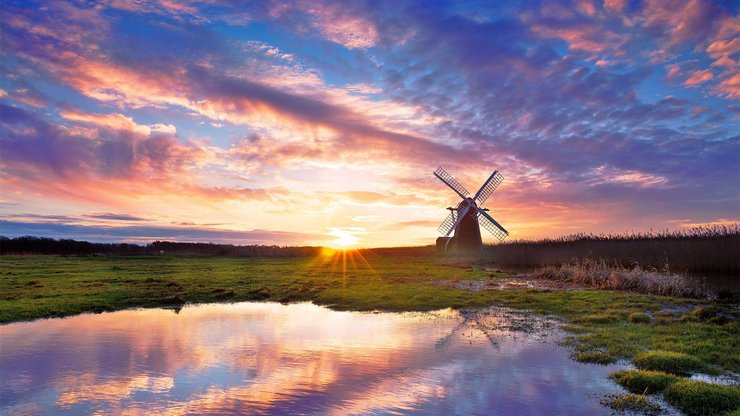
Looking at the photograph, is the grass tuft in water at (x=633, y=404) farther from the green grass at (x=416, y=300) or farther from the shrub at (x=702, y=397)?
the green grass at (x=416, y=300)

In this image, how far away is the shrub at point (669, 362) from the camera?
10.9 meters

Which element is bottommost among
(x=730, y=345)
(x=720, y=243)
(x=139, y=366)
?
(x=139, y=366)

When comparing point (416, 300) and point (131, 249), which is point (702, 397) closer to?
point (416, 300)

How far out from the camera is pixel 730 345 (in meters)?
12.8

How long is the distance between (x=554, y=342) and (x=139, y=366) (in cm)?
1252

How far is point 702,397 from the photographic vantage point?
28.8 feet

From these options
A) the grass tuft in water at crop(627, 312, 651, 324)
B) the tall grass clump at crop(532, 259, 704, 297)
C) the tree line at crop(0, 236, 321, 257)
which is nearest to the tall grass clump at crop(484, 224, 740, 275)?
the tall grass clump at crop(532, 259, 704, 297)

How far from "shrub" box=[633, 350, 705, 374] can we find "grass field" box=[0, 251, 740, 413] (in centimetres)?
2

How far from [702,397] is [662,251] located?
96.3ft

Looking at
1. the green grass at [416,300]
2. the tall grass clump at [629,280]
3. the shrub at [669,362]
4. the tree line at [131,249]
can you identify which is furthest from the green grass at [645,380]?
the tree line at [131,249]

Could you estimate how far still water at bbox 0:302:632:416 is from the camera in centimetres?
914

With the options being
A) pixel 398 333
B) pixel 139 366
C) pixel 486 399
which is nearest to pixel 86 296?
pixel 139 366

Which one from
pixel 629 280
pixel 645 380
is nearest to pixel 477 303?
pixel 629 280

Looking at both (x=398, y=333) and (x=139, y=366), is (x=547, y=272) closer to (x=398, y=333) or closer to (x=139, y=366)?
(x=398, y=333)
